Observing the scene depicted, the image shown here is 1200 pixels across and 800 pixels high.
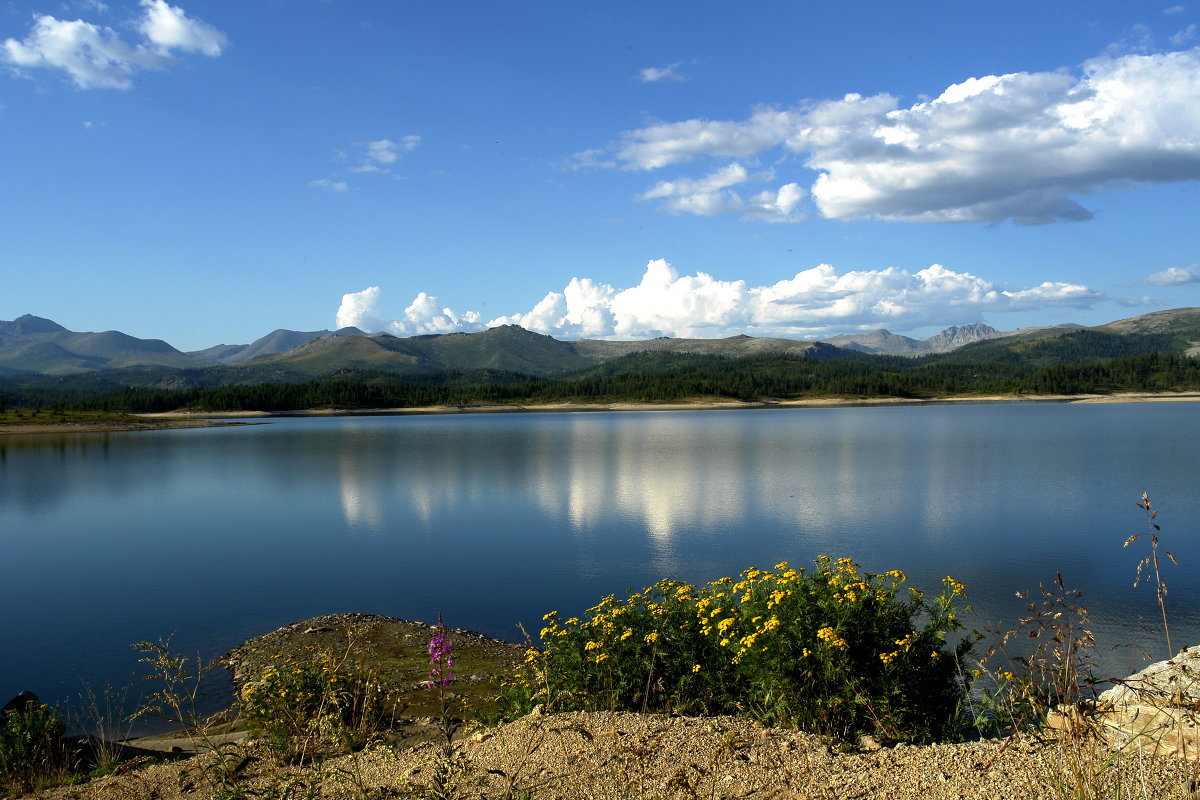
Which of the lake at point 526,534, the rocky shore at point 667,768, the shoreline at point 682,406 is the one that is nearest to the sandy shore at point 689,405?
the shoreline at point 682,406

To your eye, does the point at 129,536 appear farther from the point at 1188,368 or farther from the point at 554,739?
the point at 1188,368

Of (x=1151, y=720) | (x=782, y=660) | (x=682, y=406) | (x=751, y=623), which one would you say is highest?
(x=1151, y=720)

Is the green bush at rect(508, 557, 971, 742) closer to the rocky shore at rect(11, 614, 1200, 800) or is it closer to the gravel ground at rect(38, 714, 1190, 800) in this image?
the rocky shore at rect(11, 614, 1200, 800)

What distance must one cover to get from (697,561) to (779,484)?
17.9 metres

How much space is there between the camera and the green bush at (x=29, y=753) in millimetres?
7199

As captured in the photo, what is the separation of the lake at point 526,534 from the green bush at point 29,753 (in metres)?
6.88

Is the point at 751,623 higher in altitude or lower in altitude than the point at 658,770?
higher

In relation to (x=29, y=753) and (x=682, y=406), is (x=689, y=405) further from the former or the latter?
Result: (x=29, y=753)

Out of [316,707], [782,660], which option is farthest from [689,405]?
[782,660]

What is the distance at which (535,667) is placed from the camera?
9086 mm

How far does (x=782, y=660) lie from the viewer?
23.3 ft

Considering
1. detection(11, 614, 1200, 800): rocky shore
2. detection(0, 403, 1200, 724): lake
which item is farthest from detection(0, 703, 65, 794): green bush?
detection(0, 403, 1200, 724): lake

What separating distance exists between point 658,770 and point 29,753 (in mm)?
6825

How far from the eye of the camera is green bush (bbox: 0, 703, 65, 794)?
7.20m
